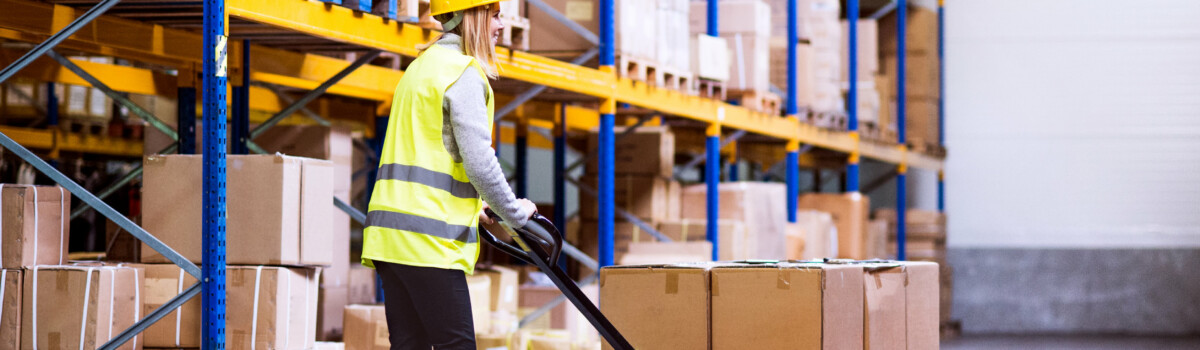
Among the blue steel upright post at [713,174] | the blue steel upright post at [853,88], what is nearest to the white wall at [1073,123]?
the blue steel upright post at [853,88]

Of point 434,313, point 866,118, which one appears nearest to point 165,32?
point 434,313

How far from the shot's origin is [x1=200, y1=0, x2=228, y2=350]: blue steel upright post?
4602 millimetres

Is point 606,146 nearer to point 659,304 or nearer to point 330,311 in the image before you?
point 330,311

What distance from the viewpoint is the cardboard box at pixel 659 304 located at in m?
4.10

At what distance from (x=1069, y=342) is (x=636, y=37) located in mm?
7008

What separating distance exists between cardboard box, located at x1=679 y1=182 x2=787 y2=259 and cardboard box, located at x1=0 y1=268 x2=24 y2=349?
5654mm

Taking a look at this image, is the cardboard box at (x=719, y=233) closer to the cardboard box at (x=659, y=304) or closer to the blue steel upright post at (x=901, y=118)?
the blue steel upright post at (x=901, y=118)

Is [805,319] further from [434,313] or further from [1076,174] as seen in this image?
[1076,174]

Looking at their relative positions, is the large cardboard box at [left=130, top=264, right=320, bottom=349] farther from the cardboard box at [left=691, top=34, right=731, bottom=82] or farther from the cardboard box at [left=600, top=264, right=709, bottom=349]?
the cardboard box at [left=691, top=34, right=731, bottom=82]

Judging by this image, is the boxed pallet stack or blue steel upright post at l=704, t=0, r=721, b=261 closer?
blue steel upright post at l=704, t=0, r=721, b=261

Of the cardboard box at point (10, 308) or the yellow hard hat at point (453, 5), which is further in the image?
the cardboard box at point (10, 308)

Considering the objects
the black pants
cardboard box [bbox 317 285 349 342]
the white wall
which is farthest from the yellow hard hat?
the white wall

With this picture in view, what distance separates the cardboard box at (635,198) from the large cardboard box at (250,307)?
4.38 metres

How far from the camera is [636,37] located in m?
8.09
